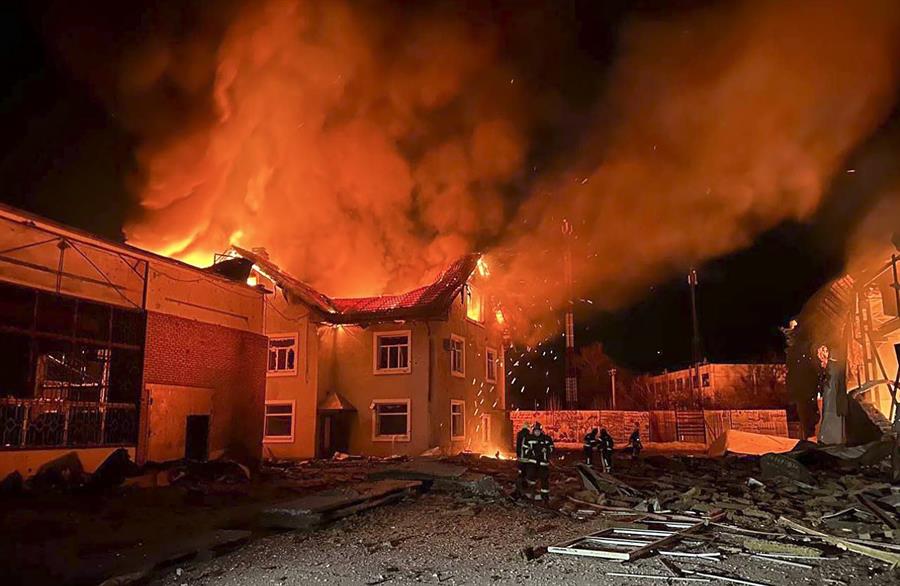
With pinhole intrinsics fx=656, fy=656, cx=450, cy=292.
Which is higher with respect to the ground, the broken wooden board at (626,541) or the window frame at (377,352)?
the window frame at (377,352)

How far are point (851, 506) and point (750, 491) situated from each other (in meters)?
2.86

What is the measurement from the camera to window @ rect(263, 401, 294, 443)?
2586cm

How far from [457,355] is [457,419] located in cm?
271

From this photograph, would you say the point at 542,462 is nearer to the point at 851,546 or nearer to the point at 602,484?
the point at 602,484

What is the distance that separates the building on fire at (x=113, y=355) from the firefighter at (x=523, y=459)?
9.92 meters

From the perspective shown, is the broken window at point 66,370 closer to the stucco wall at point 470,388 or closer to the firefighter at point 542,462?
the firefighter at point 542,462

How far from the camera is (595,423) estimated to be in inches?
1667

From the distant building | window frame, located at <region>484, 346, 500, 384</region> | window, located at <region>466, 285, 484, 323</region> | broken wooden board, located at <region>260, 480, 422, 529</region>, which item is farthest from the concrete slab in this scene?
the distant building

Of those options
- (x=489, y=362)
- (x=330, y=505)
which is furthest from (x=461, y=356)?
(x=330, y=505)

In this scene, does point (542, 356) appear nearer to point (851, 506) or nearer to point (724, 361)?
point (724, 361)

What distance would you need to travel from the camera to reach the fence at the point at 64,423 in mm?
14180

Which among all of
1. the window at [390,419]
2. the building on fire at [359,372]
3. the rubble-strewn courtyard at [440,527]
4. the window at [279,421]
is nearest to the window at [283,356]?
the building on fire at [359,372]

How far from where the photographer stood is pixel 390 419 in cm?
2642

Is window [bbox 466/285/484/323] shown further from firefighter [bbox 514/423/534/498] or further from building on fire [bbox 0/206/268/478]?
firefighter [bbox 514/423/534/498]
